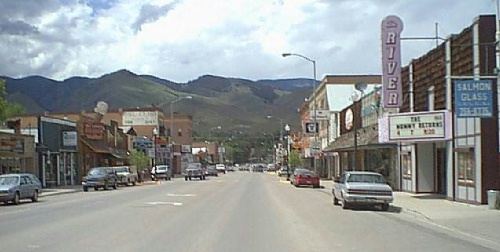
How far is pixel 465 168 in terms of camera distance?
100 ft

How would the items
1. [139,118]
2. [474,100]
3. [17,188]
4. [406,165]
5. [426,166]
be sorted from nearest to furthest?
[474,100], [17,188], [426,166], [406,165], [139,118]

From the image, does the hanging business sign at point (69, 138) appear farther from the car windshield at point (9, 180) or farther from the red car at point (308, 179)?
the car windshield at point (9, 180)

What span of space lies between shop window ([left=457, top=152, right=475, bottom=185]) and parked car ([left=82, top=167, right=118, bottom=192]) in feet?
99.4

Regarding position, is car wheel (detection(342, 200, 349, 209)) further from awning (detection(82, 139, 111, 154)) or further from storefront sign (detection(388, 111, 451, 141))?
awning (detection(82, 139, 111, 154))

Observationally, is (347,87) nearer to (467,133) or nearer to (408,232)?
(467,133)

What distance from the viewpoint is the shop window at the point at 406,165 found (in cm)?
4166

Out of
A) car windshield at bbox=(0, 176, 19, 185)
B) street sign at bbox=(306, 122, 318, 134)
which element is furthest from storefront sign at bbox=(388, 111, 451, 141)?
street sign at bbox=(306, 122, 318, 134)

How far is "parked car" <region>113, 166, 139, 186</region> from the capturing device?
63219mm

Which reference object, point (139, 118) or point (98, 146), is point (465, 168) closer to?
point (98, 146)

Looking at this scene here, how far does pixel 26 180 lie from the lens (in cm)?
3822

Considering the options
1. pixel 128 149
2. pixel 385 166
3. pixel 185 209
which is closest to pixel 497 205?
pixel 185 209

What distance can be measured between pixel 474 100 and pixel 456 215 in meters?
4.10

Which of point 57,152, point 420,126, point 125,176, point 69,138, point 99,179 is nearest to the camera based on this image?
point 420,126

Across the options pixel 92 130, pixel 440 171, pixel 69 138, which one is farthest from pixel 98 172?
pixel 440 171
